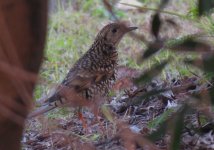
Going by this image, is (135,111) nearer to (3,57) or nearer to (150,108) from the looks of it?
(150,108)

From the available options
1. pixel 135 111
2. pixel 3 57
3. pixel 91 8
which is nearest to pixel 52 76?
pixel 135 111

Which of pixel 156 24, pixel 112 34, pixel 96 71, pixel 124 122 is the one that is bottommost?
pixel 124 122

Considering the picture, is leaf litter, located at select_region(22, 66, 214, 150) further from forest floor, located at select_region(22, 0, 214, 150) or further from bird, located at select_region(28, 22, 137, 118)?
bird, located at select_region(28, 22, 137, 118)

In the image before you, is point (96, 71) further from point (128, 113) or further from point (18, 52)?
point (18, 52)

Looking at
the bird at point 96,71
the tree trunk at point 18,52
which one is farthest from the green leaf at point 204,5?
the bird at point 96,71

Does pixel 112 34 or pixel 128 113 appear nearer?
pixel 128 113

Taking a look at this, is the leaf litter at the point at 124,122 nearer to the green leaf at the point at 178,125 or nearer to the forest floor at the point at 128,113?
the forest floor at the point at 128,113

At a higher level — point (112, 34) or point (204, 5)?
point (112, 34)

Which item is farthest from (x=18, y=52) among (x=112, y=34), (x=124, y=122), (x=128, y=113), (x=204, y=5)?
(x=112, y=34)

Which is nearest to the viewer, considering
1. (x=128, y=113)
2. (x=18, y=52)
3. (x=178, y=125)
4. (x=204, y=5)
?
(x=18, y=52)

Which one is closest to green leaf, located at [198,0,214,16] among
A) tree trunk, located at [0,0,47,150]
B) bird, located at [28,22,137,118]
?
tree trunk, located at [0,0,47,150]
